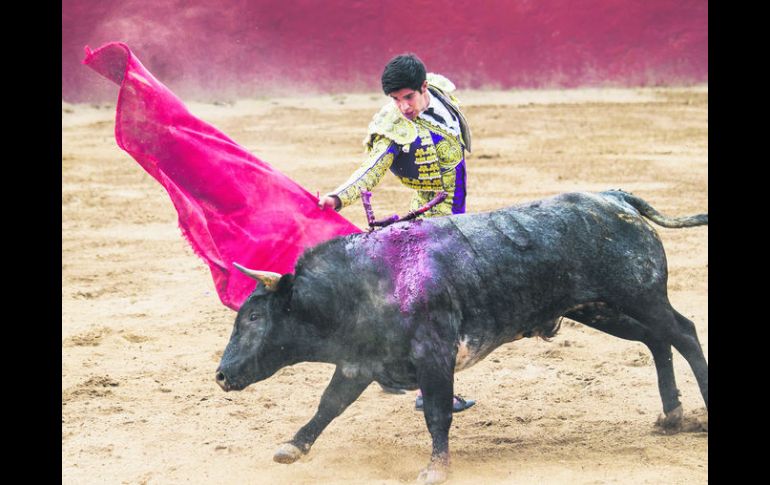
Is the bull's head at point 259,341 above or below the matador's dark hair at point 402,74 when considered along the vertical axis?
below

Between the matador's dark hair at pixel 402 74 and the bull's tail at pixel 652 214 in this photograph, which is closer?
the matador's dark hair at pixel 402 74

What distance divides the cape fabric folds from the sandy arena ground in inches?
23.8

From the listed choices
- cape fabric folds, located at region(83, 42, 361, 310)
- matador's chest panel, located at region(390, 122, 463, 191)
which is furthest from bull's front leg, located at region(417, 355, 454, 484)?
matador's chest panel, located at region(390, 122, 463, 191)

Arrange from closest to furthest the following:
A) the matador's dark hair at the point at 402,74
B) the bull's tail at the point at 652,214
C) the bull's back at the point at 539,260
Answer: the bull's back at the point at 539,260, the matador's dark hair at the point at 402,74, the bull's tail at the point at 652,214

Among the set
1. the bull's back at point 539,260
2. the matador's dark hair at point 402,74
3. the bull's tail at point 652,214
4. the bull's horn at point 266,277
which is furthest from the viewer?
the bull's tail at point 652,214

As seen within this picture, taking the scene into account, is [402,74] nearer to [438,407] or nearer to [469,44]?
[438,407]

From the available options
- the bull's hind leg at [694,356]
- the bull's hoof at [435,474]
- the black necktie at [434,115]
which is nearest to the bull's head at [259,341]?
the bull's hoof at [435,474]

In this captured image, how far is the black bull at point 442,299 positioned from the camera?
3270 mm

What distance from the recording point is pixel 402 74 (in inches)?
136

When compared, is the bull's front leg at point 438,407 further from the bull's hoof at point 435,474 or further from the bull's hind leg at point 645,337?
the bull's hind leg at point 645,337

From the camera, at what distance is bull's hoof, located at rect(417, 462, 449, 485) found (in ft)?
10.6

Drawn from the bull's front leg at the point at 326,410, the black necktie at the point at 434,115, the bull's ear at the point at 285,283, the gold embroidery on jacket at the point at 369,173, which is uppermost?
the black necktie at the point at 434,115

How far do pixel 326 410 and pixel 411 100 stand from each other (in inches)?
42.2

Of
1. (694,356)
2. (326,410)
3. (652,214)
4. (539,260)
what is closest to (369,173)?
(539,260)
